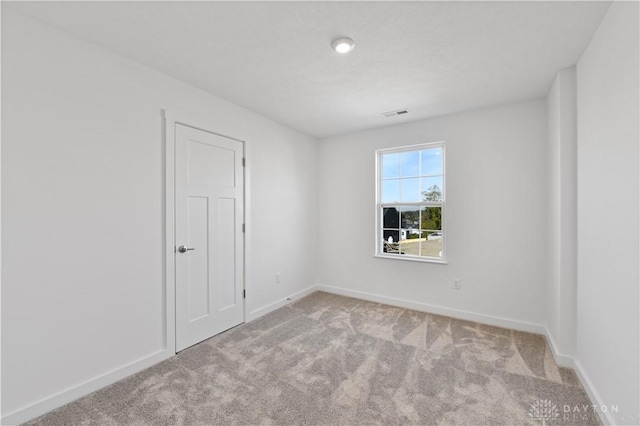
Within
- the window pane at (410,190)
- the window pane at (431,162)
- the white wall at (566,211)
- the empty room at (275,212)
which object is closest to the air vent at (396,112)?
the empty room at (275,212)

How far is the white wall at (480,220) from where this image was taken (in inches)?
121

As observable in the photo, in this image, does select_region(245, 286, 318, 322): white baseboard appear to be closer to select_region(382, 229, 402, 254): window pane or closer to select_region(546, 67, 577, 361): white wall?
select_region(382, 229, 402, 254): window pane

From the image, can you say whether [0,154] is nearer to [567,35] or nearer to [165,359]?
A: [165,359]

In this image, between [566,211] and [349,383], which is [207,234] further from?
[566,211]

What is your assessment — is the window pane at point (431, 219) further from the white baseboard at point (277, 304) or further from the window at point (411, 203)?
the white baseboard at point (277, 304)

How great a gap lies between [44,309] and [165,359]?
1.04 metres

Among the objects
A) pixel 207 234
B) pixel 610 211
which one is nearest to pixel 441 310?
pixel 610 211

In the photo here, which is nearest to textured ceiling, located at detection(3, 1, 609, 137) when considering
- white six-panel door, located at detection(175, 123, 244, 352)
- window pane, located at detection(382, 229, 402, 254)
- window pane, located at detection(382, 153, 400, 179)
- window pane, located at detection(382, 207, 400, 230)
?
white six-panel door, located at detection(175, 123, 244, 352)

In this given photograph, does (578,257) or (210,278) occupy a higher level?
(578,257)

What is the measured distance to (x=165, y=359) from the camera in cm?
251

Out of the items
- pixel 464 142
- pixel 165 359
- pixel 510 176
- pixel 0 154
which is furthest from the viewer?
pixel 464 142

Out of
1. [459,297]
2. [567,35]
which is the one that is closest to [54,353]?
[459,297]

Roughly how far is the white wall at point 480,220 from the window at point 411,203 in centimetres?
12

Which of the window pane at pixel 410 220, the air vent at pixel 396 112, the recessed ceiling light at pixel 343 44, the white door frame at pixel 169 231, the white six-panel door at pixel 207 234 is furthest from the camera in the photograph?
the window pane at pixel 410 220
